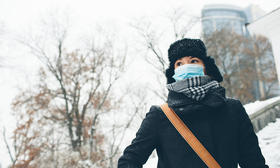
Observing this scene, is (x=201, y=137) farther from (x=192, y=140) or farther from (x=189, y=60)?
(x=189, y=60)

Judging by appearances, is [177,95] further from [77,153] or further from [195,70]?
[77,153]

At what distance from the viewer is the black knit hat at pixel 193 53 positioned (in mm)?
1458

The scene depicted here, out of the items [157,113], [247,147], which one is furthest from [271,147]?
[157,113]

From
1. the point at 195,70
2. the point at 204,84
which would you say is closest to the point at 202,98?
the point at 204,84

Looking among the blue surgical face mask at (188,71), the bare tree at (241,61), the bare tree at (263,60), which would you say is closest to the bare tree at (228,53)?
the bare tree at (241,61)

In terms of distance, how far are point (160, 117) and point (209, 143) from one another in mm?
337

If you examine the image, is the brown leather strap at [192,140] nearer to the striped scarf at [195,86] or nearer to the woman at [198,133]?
the woman at [198,133]

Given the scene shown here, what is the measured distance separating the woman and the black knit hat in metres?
0.20

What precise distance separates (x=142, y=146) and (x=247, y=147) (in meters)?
0.66

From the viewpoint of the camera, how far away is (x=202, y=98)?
129 cm

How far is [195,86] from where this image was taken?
1324mm

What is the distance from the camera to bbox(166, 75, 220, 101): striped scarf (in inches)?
50.5

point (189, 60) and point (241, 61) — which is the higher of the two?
point (189, 60)

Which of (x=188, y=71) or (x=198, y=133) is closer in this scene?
(x=198, y=133)
